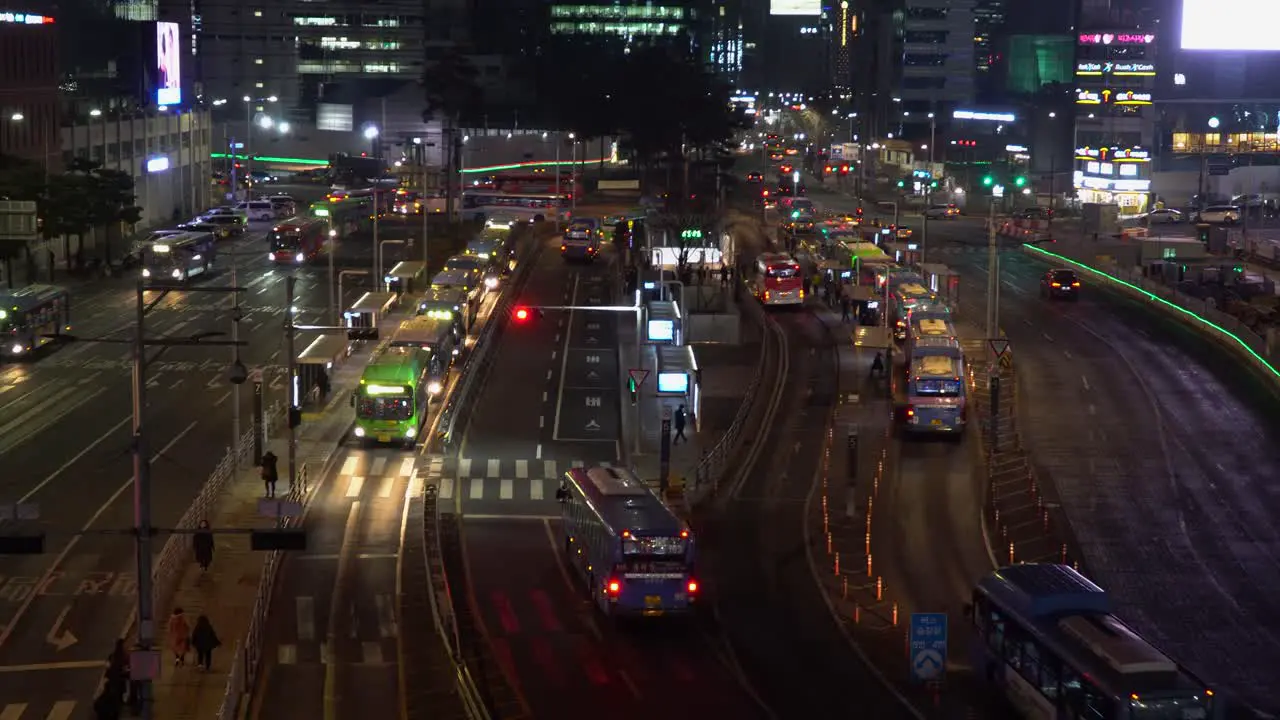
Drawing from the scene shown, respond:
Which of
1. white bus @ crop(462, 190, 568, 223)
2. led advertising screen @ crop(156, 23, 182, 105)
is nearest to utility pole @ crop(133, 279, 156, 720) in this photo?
white bus @ crop(462, 190, 568, 223)

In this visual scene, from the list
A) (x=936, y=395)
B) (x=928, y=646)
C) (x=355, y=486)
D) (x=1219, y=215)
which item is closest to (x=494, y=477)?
(x=355, y=486)

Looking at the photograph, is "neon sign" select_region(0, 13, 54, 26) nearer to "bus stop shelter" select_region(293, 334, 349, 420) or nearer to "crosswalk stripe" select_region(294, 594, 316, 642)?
"bus stop shelter" select_region(293, 334, 349, 420)

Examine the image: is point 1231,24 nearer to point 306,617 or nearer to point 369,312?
point 369,312

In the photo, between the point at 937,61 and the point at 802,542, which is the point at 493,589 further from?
the point at 937,61

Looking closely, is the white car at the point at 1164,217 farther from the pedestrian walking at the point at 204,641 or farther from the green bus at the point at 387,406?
the pedestrian walking at the point at 204,641

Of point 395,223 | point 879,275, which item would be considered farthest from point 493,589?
point 395,223

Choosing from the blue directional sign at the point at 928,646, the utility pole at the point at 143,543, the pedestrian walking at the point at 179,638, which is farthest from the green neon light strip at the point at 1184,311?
the utility pole at the point at 143,543
